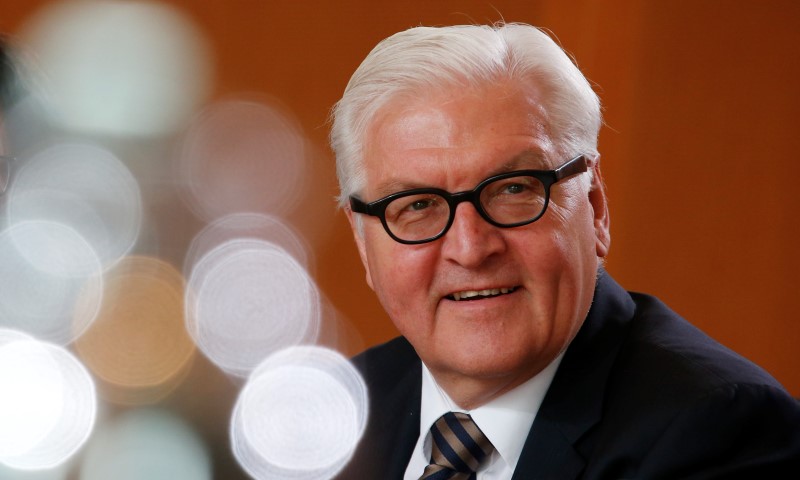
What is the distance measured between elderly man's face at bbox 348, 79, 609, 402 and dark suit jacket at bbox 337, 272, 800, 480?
0.24 ft

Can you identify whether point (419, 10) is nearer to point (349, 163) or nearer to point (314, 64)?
point (314, 64)

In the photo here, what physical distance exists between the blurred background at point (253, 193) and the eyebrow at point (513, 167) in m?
0.90

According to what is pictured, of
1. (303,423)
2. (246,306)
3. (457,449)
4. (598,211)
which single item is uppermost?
(598,211)

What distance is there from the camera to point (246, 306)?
3035 millimetres

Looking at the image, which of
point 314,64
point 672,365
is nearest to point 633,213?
point 314,64

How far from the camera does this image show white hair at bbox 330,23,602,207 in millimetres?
1568

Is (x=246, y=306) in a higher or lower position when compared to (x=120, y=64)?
lower

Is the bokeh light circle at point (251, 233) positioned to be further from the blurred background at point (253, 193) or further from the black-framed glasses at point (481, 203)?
the black-framed glasses at point (481, 203)

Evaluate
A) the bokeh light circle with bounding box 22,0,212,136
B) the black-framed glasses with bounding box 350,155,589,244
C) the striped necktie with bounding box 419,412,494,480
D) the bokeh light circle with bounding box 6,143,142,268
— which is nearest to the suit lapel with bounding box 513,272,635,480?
the striped necktie with bounding box 419,412,494,480

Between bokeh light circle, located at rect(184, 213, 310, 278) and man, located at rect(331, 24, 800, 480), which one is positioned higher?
man, located at rect(331, 24, 800, 480)

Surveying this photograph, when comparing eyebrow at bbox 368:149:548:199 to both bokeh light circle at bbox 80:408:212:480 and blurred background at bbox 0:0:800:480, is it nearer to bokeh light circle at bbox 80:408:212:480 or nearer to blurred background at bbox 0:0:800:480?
bokeh light circle at bbox 80:408:212:480

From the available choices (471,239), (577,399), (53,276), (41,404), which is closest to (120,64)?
(53,276)

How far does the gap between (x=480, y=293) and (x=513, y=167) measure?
21 cm

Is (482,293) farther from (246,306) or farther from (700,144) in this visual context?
(246,306)
